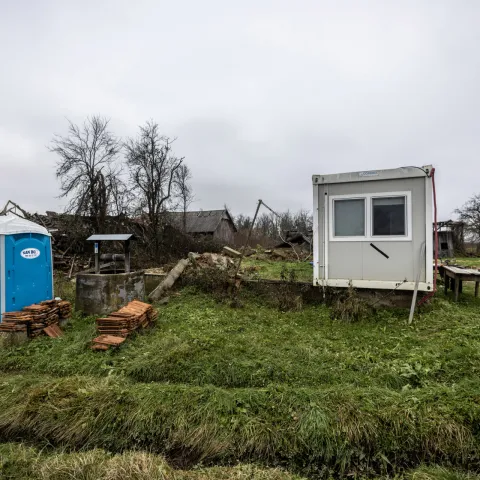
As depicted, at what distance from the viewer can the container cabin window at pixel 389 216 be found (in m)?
5.98

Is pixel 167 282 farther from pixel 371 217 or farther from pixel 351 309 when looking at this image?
pixel 371 217

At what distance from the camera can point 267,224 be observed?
38.5 metres

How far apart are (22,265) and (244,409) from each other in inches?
209

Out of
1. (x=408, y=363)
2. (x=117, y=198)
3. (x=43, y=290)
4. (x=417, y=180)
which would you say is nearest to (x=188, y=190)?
(x=117, y=198)

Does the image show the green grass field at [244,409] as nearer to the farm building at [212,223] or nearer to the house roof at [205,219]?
the farm building at [212,223]

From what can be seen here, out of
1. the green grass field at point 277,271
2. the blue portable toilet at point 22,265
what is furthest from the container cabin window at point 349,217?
the blue portable toilet at point 22,265

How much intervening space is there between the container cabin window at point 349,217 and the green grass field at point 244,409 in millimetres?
2435

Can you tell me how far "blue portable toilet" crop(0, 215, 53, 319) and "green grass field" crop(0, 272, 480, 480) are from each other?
1.50m

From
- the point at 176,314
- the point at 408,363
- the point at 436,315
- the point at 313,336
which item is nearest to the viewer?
the point at 408,363

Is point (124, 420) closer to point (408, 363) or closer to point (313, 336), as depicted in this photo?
point (313, 336)

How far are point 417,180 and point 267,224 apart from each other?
1285 inches

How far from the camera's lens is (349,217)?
20.9 feet

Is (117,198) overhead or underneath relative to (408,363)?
overhead

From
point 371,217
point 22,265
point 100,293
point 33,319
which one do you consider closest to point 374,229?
point 371,217
